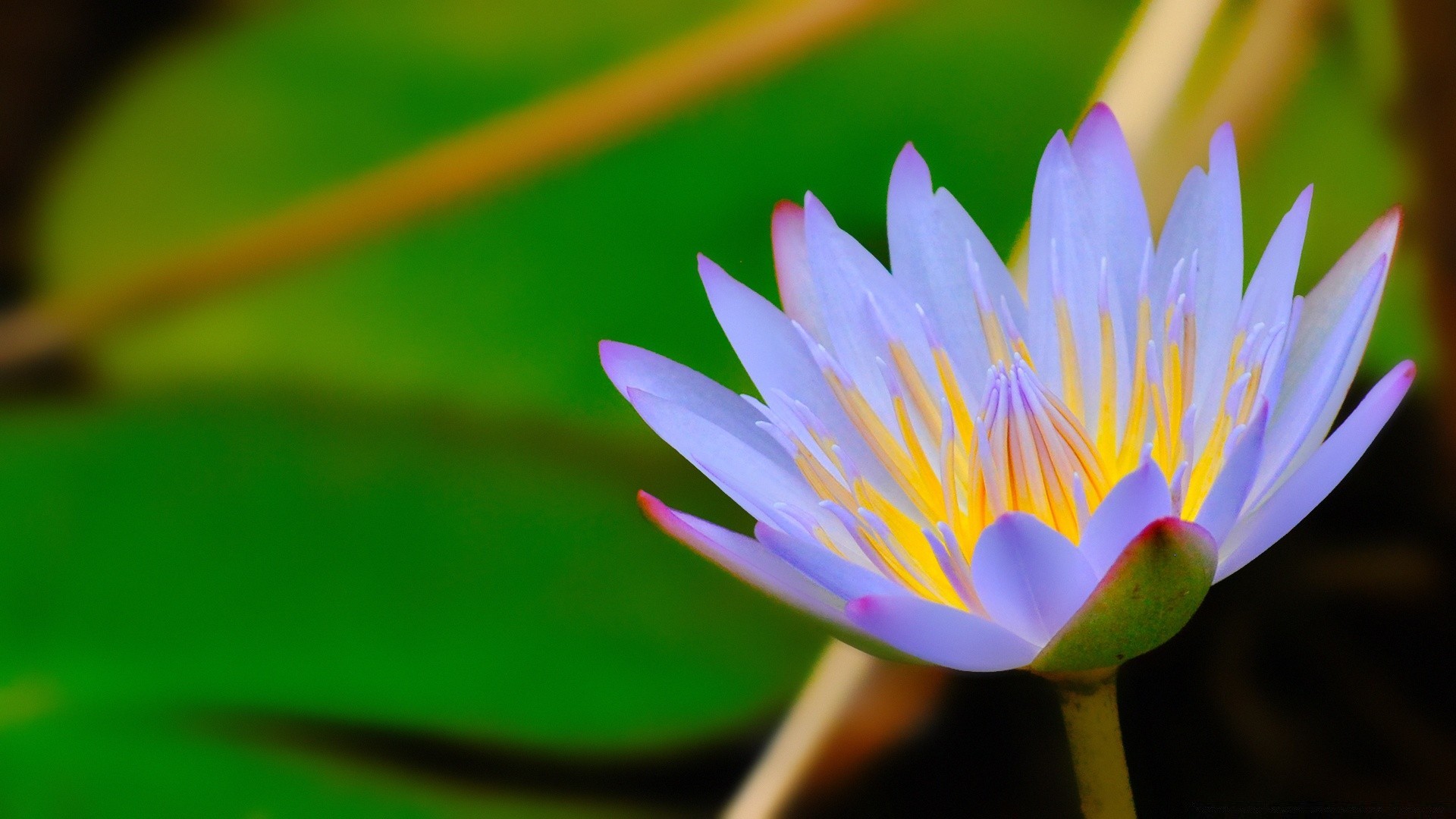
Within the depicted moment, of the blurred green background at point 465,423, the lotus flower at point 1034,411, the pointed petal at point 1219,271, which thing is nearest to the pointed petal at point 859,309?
the lotus flower at point 1034,411

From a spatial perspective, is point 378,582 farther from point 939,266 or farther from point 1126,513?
point 1126,513

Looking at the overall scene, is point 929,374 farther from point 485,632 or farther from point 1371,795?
point 485,632

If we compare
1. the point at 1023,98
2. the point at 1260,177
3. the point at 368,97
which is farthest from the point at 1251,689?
the point at 368,97

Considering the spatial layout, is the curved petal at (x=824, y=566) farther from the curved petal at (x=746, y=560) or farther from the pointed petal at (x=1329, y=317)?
the pointed petal at (x=1329, y=317)

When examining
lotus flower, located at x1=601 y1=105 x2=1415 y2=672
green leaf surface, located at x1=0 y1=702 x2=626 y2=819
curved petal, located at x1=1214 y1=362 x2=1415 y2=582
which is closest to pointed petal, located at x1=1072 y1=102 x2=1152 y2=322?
lotus flower, located at x1=601 y1=105 x2=1415 y2=672

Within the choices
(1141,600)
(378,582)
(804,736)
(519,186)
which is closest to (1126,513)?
(1141,600)

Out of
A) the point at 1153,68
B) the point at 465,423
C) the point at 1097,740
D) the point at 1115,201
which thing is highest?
the point at 1153,68

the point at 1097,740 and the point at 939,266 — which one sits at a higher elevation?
the point at 939,266
